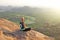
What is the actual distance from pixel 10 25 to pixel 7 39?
4.24 meters

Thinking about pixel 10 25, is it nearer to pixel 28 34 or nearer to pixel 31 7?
pixel 28 34

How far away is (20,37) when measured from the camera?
16.7 metres

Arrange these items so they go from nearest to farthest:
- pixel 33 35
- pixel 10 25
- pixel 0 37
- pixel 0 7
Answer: pixel 0 37
pixel 33 35
pixel 10 25
pixel 0 7

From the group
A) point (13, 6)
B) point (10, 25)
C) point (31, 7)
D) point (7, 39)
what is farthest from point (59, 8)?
point (7, 39)

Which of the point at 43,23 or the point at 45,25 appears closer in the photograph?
the point at 45,25

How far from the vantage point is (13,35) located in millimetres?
16578

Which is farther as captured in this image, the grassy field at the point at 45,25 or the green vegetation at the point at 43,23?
the green vegetation at the point at 43,23

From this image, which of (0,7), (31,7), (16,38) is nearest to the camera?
(16,38)

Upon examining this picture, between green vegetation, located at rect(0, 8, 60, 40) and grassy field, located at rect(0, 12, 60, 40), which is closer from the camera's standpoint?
grassy field, located at rect(0, 12, 60, 40)

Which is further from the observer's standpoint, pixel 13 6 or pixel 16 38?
pixel 13 6

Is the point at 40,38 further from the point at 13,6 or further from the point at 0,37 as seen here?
the point at 13,6

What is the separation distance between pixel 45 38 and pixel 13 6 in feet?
181

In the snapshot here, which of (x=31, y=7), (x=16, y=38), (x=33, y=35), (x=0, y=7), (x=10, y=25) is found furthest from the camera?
(x=31, y=7)

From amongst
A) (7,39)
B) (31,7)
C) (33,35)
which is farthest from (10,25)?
(31,7)
